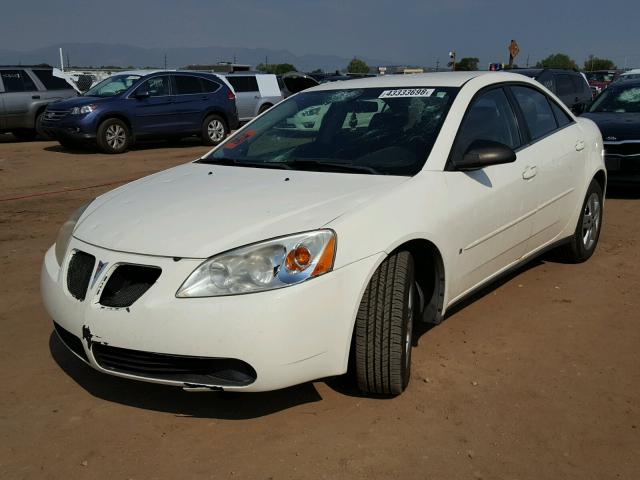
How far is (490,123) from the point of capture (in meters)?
4.34

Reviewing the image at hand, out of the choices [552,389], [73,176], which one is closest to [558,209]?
[552,389]

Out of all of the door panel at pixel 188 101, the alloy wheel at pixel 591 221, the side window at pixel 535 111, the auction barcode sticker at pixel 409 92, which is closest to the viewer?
the auction barcode sticker at pixel 409 92

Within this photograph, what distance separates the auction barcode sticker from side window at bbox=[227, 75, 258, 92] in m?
14.3

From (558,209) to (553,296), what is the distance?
0.61 m

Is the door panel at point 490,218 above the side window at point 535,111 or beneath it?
beneath

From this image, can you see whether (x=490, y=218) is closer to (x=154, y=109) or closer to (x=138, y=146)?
(x=154, y=109)

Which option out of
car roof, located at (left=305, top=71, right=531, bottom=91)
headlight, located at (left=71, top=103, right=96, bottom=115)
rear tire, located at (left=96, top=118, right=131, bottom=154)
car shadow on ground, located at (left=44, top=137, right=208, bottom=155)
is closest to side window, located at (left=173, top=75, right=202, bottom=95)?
car shadow on ground, located at (left=44, top=137, right=208, bottom=155)

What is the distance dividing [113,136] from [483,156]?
11343 mm

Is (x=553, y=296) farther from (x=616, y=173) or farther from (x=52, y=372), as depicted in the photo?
(x=616, y=173)

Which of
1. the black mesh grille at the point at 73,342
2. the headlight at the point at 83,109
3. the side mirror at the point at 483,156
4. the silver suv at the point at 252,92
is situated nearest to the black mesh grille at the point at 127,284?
the black mesh grille at the point at 73,342

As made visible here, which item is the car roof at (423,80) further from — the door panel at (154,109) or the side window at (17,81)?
the side window at (17,81)

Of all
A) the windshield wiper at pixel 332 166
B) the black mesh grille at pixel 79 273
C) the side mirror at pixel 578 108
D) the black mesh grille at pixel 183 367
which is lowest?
the black mesh grille at pixel 183 367

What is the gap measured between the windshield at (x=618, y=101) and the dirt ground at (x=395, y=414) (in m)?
5.33

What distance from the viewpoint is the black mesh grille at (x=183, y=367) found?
115 inches
